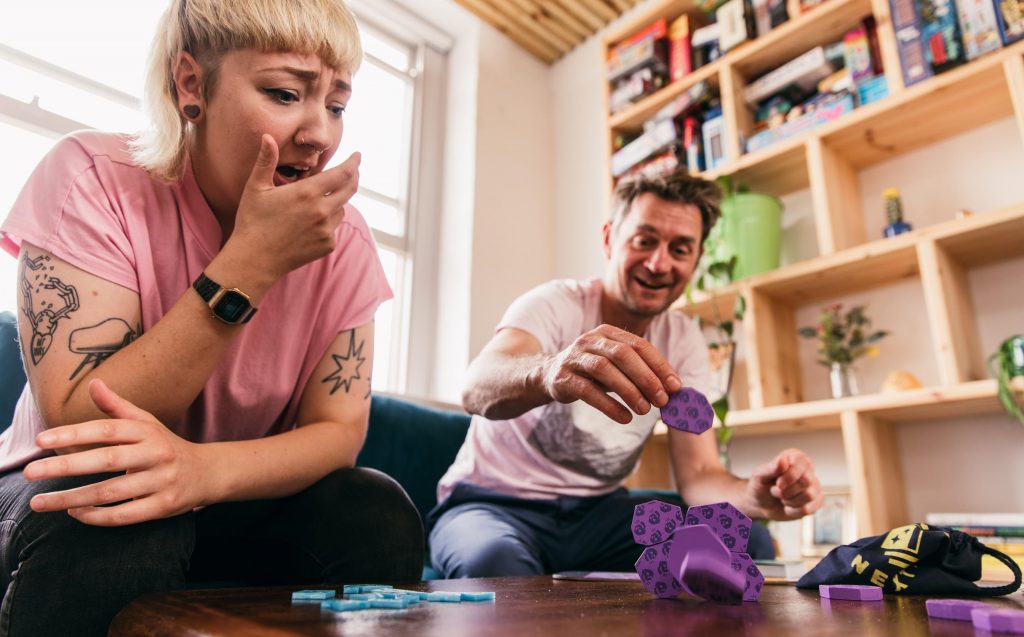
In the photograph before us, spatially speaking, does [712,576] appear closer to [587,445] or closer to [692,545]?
[692,545]

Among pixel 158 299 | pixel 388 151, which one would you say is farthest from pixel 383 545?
pixel 388 151

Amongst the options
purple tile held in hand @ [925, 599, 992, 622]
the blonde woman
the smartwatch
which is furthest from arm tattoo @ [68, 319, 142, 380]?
purple tile held in hand @ [925, 599, 992, 622]

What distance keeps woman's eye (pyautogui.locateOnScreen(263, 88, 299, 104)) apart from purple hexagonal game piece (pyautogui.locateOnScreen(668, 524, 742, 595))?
0.73m

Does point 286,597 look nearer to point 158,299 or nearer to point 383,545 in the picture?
point 383,545

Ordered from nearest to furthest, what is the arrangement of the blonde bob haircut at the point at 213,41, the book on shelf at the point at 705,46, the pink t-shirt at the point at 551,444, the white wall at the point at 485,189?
the blonde bob haircut at the point at 213,41 < the pink t-shirt at the point at 551,444 < the book on shelf at the point at 705,46 < the white wall at the point at 485,189

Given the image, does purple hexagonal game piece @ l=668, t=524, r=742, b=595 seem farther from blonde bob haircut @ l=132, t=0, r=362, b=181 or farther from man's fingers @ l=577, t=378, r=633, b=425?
blonde bob haircut @ l=132, t=0, r=362, b=181

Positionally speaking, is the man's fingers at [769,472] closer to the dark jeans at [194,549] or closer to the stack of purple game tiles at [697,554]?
the stack of purple game tiles at [697,554]

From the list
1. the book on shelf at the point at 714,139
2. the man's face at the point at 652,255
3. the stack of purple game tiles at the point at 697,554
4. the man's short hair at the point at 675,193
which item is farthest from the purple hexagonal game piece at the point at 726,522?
the book on shelf at the point at 714,139

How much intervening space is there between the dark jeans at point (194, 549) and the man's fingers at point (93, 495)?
24mm

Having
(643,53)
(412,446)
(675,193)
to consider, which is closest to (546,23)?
(643,53)

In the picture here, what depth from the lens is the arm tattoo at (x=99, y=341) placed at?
0.79 metres

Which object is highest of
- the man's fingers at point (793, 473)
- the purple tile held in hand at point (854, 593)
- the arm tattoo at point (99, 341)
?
the arm tattoo at point (99, 341)

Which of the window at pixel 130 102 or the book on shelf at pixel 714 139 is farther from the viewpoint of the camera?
the book on shelf at pixel 714 139

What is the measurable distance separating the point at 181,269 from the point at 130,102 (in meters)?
1.81
